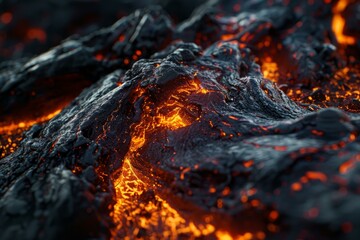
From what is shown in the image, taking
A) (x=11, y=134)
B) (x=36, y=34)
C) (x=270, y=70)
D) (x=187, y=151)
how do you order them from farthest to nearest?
1. (x=36, y=34)
2. (x=270, y=70)
3. (x=11, y=134)
4. (x=187, y=151)

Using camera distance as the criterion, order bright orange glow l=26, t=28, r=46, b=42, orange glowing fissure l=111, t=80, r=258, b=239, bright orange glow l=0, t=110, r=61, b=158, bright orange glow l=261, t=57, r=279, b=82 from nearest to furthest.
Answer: orange glowing fissure l=111, t=80, r=258, b=239
bright orange glow l=0, t=110, r=61, b=158
bright orange glow l=261, t=57, r=279, b=82
bright orange glow l=26, t=28, r=46, b=42

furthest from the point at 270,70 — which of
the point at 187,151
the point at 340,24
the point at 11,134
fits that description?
the point at 11,134

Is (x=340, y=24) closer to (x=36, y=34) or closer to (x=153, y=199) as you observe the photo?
(x=153, y=199)

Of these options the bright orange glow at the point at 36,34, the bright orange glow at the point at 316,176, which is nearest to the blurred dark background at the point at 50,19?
the bright orange glow at the point at 36,34

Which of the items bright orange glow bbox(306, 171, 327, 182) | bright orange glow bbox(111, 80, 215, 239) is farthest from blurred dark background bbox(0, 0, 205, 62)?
bright orange glow bbox(306, 171, 327, 182)

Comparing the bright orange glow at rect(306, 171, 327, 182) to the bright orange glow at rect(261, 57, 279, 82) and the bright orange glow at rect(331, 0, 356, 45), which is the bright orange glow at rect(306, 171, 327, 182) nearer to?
the bright orange glow at rect(261, 57, 279, 82)
